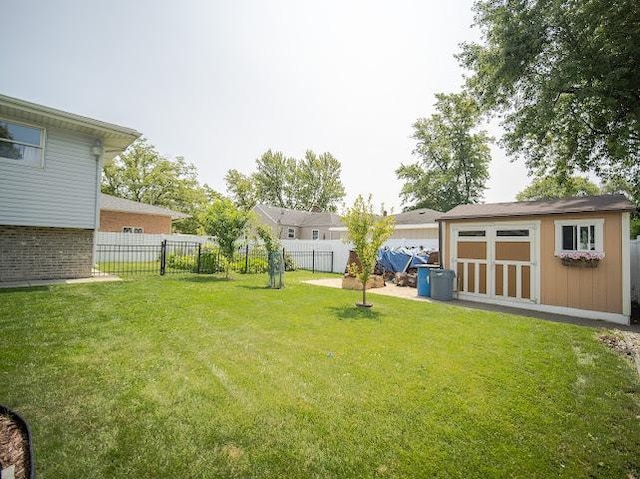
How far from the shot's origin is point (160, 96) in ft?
38.1

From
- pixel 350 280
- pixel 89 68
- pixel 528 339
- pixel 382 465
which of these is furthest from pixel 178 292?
pixel 528 339

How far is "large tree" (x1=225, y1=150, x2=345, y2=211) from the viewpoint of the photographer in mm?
48000

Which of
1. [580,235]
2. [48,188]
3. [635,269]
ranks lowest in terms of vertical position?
[635,269]

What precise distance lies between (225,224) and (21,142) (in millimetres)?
6298

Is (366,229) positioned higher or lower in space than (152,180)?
lower

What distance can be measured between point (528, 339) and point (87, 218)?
12504mm

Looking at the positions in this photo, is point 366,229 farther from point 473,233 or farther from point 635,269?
point 635,269

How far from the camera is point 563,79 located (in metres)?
9.98

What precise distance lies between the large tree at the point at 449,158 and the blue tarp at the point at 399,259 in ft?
68.7

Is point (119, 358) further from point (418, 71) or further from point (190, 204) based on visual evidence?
point (190, 204)

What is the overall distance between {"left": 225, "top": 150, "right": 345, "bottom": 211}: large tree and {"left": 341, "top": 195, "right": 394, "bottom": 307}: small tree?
40.1 metres

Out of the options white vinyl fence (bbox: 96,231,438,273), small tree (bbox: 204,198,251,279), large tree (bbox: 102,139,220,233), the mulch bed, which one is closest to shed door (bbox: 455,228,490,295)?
white vinyl fence (bbox: 96,231,438,273)

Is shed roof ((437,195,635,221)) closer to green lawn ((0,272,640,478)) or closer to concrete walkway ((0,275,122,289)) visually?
green lawn ((0,272,640,478))

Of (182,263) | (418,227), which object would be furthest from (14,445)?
(418,227)
